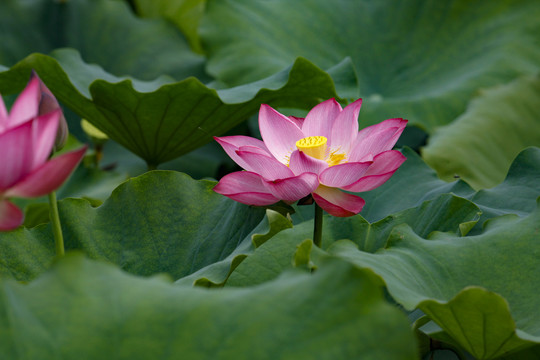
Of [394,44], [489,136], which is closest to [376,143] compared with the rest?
[489,136]

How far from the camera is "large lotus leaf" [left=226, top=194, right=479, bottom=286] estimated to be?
32.1 inches

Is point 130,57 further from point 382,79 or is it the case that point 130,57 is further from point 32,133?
point 32,133

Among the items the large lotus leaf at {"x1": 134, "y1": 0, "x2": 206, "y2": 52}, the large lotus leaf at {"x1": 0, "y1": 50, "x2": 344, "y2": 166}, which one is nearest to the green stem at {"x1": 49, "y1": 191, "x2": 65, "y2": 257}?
the large lotus leaf at {"x1": 0, "y1": 50, "x2": 344, "y2": 166}

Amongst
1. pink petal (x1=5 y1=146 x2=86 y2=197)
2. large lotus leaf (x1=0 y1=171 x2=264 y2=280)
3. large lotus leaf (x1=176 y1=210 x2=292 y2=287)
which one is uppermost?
pink petal (x1=5 y1=146 x2=86 y2=197)

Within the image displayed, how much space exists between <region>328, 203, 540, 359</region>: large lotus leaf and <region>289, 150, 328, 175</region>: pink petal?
99mm

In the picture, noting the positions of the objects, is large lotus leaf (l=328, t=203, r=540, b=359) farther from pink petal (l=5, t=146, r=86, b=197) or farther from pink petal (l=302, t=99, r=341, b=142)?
pink petal (l=5, t=146, r=86, b=197)

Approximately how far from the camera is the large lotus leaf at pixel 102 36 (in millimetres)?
1919

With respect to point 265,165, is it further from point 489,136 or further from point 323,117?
point 489,136

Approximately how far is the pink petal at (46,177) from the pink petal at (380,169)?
32 cm

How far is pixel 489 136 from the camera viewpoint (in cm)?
157

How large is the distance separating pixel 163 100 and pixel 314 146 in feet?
1.56

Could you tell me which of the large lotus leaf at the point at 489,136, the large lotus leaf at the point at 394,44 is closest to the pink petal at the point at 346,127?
the large lotus leaf at the point at 489,136

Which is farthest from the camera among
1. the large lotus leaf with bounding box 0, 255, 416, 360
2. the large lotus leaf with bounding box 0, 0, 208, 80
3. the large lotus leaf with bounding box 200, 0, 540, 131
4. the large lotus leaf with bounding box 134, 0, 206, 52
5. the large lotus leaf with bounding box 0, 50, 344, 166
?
the large lotus leaf with bounding box 134, 0, 206, 52

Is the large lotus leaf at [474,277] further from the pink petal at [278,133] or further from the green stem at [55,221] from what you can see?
the green stem at [55,221]
